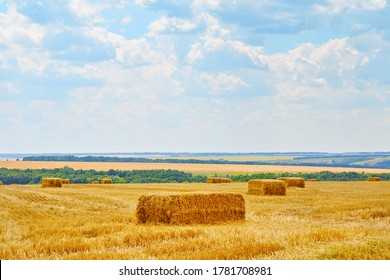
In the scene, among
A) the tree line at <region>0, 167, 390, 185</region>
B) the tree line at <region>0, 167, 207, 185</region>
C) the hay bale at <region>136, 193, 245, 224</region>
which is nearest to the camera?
the hay bale at <region>136, 193, 245, 224</region>

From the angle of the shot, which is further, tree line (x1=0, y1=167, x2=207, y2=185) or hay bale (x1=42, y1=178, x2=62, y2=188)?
tree line (x1=0, y1=167, x2=207, y2=185)

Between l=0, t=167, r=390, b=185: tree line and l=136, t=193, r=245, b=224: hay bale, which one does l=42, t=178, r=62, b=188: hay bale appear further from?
l=0, t=167, r=390, b=185: tree line

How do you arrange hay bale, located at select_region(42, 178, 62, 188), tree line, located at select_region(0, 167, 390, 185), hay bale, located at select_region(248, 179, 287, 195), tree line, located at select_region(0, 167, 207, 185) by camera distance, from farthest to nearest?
tree line, located at select_region(0, 167, 207, 185) < tree line, located at select_region(0, 167, 390, 185) < hay bale, located at select_region(42, 178, 62, 188) < hay bale, located at select_region(248, 179, 287, 195)

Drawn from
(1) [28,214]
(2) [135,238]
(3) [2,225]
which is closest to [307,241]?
(2) [135,238]

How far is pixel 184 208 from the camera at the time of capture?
19203mm

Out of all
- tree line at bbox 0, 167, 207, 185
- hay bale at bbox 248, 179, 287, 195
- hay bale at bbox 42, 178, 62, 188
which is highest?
hay bale at bbox 248, 179, 287, 195

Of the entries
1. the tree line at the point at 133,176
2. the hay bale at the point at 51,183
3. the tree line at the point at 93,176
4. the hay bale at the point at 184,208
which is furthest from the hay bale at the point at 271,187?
the tree line at the point at 93,176

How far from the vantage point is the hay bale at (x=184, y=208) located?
19.0 meters

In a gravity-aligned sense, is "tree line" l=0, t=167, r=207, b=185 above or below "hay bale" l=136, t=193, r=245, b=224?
below

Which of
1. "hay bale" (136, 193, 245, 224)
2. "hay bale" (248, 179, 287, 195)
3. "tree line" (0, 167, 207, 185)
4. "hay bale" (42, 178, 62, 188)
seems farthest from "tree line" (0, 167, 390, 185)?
"hay bale" (136, 193, 245, 224)

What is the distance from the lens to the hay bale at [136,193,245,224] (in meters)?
19.0

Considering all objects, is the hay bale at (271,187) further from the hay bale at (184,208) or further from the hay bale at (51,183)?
the hay bale at (51,183)

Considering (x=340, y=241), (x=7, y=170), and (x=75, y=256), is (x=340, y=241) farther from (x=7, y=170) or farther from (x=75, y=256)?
(x=7, y=170)
